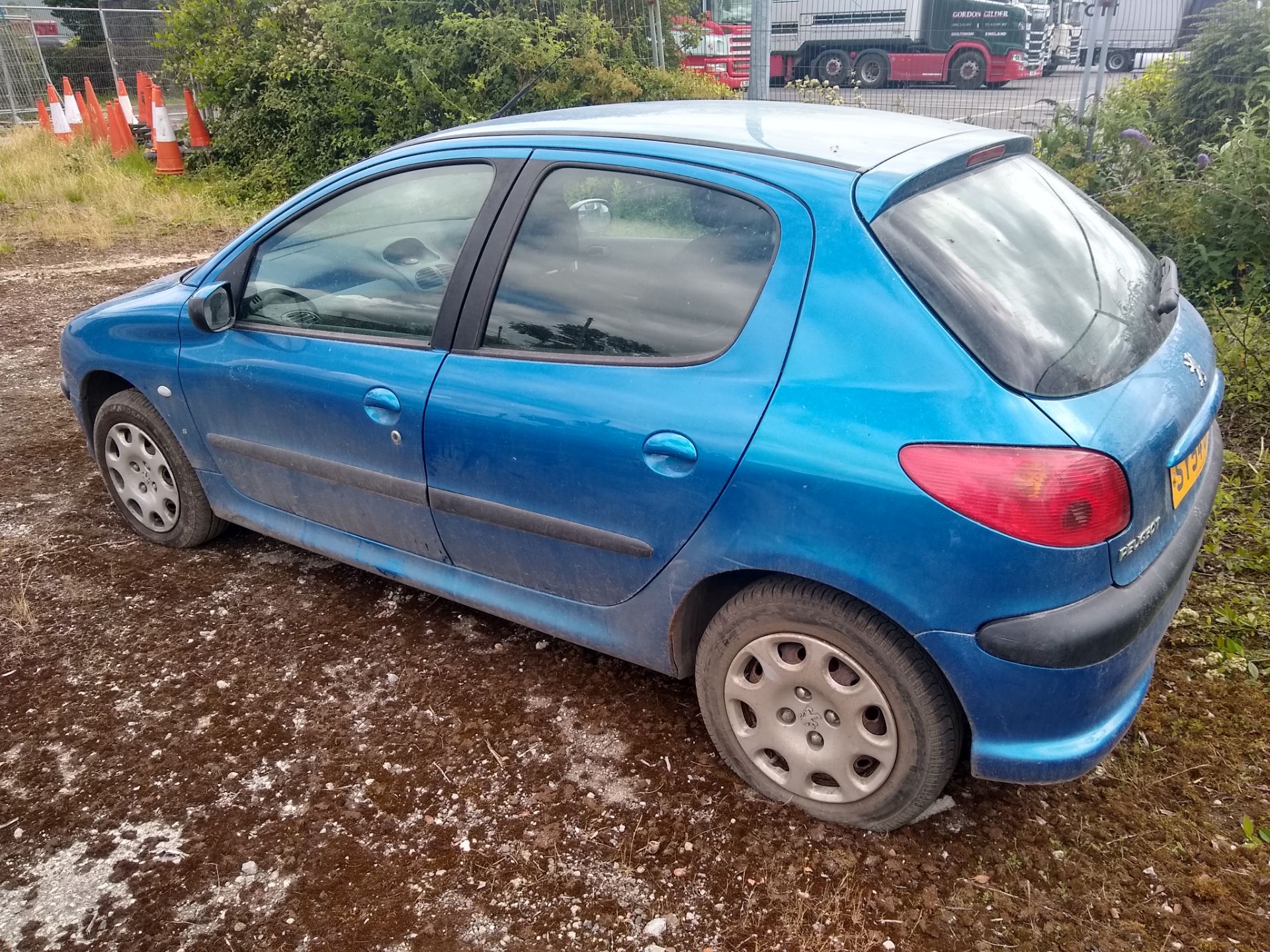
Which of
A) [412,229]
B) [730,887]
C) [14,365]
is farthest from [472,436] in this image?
[14,365]

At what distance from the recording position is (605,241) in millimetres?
2551

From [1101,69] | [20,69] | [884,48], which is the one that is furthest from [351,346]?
[20,69]

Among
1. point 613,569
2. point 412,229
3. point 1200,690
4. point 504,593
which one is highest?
point 412,229

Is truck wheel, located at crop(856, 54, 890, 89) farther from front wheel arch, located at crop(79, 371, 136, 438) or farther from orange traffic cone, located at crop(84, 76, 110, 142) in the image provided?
front wheel arch, located at crop(79, 371, 136, 438)

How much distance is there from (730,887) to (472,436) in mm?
1316

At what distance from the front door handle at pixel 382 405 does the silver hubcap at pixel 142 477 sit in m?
1.32

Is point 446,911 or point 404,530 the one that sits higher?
point 404,530

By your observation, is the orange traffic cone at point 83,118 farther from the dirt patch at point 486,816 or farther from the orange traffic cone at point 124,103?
the dirt patch at point 486,816

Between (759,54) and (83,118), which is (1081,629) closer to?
(759,54)

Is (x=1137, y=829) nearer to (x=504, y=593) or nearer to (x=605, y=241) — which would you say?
(x=504, y=593)

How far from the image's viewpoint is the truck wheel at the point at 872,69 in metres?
12.9

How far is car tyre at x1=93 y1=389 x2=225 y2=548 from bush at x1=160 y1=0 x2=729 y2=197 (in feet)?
18.7

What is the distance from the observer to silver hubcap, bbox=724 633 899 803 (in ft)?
7.28

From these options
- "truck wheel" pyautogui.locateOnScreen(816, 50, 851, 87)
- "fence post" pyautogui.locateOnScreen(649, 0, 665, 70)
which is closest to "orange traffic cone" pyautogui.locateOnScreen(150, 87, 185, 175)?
"fence post" pyautogui.locateOnScreen(649, 0, 665, 70)
